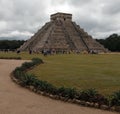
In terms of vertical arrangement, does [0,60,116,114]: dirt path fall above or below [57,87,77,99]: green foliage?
below

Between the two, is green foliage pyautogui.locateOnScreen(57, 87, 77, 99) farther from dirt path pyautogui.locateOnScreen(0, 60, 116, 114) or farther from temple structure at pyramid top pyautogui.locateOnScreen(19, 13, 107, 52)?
temple structure at pyramid top pyautogui.locateOnScreen(19, 13, 107, 52)

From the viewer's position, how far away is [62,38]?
3930 inches

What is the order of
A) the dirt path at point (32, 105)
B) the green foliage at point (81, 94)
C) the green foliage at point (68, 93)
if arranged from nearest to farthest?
1. the dirt path at point (32, 105)
2. the green foliage at point (81, 94)
3. the green foliage at point (68, 93)

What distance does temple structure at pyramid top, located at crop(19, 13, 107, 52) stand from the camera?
94.8 m

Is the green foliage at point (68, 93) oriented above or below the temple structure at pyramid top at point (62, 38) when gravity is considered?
below

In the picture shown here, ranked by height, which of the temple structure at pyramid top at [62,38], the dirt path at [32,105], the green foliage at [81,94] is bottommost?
the dirt path at [32,105]

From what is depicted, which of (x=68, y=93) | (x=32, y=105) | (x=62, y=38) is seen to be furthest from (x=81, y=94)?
(x=62, y=38)

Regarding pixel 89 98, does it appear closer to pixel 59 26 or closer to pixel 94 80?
pixel 94 80

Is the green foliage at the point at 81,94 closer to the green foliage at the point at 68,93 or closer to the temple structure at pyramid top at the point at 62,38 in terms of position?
the green foliage at the point at 68,93

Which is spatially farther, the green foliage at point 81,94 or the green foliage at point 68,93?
the green foliage at point 68,93

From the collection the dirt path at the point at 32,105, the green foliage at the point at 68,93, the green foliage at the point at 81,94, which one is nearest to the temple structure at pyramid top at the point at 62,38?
the green foliage at the point at 81,94

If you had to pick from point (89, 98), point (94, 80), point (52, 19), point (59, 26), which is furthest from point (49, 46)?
point (89, 98)

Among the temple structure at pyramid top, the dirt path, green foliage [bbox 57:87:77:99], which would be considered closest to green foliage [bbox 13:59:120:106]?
green foliage [bbox 57:87:77:99]

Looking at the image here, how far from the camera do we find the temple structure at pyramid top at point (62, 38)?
9475 cm
